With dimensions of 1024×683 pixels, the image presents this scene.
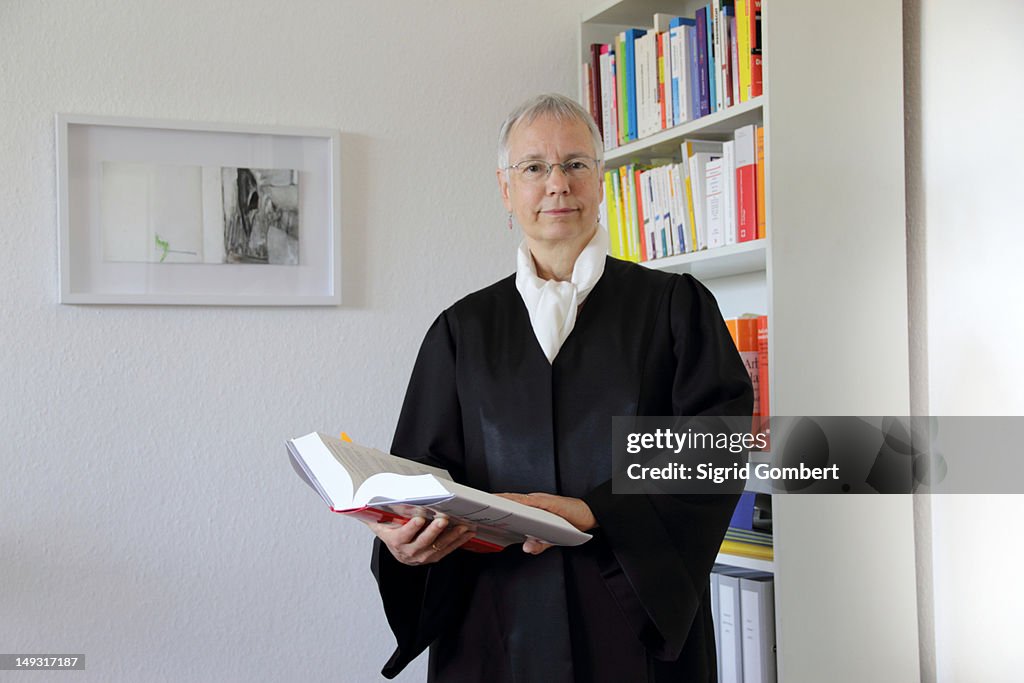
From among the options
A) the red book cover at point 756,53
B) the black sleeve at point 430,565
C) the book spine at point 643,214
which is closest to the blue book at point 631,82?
the book spine at point 643,214

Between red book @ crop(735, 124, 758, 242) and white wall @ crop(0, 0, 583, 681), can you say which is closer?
red book @ crop(735, 124, 758, 242)

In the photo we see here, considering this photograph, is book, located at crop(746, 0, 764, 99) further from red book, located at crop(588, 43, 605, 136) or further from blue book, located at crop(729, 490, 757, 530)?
blue book, located at crop(729, 490, 757, 530)

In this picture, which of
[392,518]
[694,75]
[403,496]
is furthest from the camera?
[694,75]

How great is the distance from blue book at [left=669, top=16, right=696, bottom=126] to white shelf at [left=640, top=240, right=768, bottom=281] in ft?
1.00

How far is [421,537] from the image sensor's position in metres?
1.30

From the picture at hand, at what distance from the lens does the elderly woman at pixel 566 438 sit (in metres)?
1.45

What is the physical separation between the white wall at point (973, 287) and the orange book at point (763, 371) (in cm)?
30

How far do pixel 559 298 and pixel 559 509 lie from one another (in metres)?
0.33

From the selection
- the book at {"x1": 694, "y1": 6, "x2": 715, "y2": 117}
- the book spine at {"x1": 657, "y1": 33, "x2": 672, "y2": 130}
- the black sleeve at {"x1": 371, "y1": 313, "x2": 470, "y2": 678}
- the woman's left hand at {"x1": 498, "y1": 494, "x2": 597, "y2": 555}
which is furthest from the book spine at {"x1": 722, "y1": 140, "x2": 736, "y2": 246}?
the woman's left hand at {"x1": 498, "y1": 494, "x2": 597, "y2": 555}

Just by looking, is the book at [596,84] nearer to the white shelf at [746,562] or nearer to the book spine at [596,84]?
the book spine at [596,84]

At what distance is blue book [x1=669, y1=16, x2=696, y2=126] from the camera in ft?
7.34

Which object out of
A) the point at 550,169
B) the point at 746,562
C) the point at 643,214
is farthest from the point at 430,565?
the point at 643,214

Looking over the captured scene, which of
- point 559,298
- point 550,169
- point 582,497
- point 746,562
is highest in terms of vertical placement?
point 550,169

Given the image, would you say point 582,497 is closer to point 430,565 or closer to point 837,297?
point 430,565
